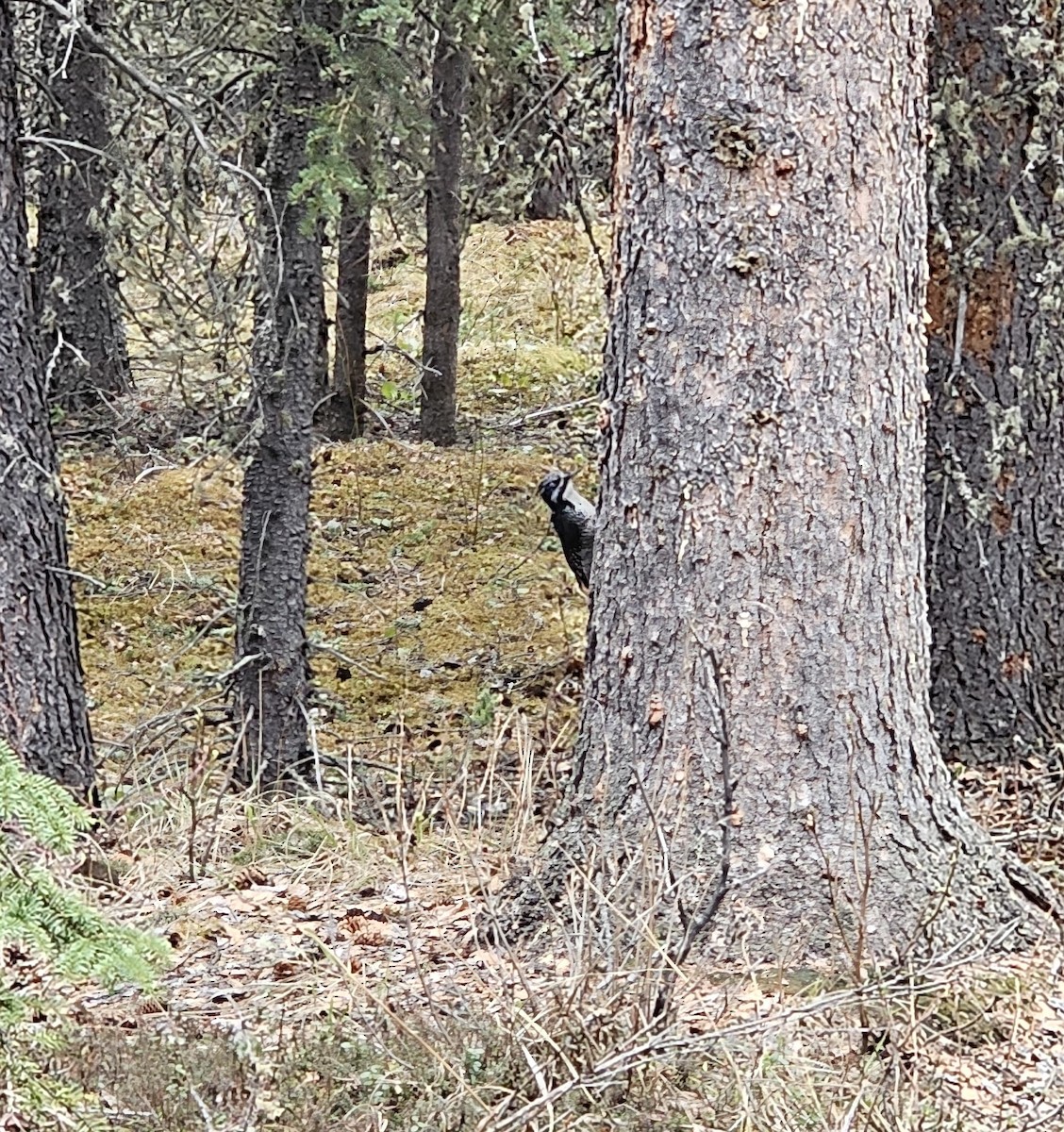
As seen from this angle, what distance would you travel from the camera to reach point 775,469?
13.3 ft

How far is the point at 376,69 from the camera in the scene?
735cm

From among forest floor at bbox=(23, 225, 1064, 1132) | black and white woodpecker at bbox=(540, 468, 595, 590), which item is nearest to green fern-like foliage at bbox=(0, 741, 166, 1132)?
Answer: forest floor at bbox=(23, 225, 1064, 1132)

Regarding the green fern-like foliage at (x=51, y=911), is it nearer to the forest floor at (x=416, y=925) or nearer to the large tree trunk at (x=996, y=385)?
the forest floor at (x=416, y=925)

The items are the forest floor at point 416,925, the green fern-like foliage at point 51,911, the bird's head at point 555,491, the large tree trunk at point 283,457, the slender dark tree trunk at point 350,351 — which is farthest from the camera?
the slender dark tree trunk at point 350,351

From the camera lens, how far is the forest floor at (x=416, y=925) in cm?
335

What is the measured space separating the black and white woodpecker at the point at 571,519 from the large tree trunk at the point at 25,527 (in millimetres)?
2579

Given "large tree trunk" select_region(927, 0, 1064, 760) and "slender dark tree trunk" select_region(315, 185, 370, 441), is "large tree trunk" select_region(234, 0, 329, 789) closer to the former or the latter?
"large tree trunk" select_region(927, 0, 1064, 760)

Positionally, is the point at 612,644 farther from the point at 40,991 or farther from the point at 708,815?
the point at 40,991

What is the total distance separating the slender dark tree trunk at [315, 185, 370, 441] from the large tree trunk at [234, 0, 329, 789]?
20.5 feet

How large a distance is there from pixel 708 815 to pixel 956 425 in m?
2.85

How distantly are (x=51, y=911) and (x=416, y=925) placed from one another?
2.33 m

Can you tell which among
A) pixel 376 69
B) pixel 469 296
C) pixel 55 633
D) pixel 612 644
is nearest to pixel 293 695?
pixel 55 633

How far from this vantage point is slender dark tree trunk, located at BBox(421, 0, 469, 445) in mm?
12688

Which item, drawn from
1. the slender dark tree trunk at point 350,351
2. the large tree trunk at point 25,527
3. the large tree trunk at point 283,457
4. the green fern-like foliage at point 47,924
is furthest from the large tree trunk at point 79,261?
the green fern-like foliage at point 47,924
